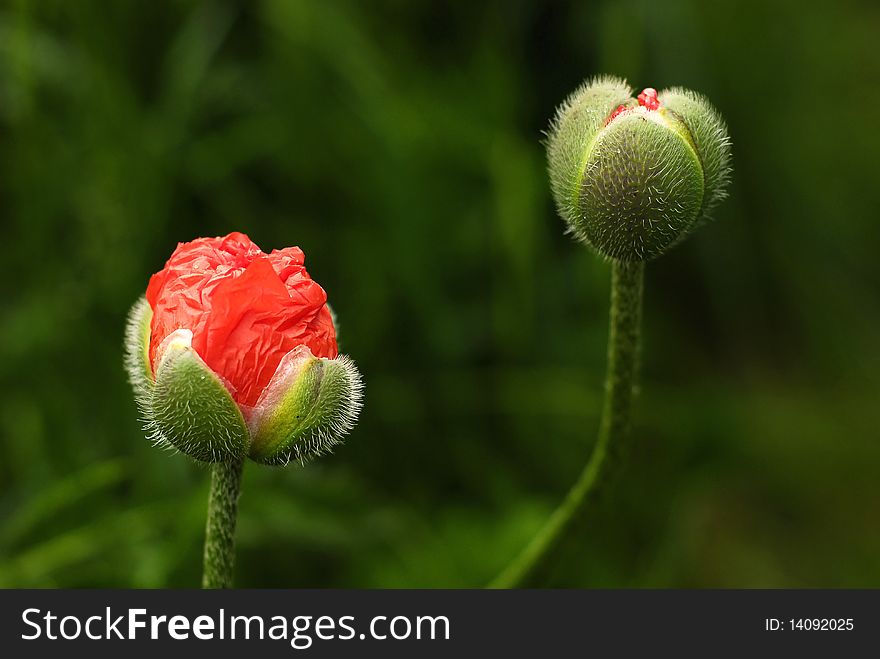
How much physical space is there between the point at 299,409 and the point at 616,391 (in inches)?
19.0

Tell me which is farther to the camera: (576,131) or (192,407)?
(576,131)

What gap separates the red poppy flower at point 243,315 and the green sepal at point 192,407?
3cm

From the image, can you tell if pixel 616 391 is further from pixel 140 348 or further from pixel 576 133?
pixel 140 348

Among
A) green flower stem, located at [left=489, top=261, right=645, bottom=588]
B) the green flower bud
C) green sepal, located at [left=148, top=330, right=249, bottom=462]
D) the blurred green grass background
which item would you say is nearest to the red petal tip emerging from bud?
the green flower bud

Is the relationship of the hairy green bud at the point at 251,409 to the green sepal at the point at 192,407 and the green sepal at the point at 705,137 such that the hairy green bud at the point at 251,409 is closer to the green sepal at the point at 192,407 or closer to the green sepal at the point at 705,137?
the green sepal at the point at 192,407

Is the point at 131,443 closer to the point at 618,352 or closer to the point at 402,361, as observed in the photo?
the point at 402,361

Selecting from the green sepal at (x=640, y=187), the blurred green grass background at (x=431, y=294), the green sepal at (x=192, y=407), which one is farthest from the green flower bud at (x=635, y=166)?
the blurred green grass background at (x=431, y=294)

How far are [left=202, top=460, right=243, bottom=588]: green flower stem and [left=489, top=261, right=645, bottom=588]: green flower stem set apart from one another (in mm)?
528

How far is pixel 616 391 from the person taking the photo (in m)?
1.62

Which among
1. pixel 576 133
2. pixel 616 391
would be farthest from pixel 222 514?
pixel 576 133

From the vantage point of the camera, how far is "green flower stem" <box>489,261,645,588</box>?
1567 millimetres

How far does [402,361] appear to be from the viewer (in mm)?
3090

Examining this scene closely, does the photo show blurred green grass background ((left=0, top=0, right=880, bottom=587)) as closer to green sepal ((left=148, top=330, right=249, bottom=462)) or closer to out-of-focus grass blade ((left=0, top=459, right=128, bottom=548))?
out-of-focus grass blade ((left=0, top=459, right=128, bottom=548))

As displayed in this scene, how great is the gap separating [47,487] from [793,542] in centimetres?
225
